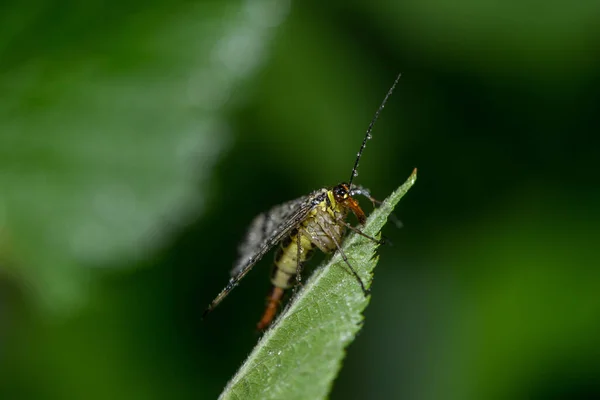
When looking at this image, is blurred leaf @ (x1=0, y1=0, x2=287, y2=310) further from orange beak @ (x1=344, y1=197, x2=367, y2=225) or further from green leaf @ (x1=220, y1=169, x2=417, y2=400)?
green leaf @ (x1=220, y1=169, x2=417, y2=400)

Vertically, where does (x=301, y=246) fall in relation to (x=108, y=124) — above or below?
above

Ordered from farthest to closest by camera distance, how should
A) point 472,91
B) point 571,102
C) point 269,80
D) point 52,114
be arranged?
point 269,80
point 472,91
point 571,102
point 52,114

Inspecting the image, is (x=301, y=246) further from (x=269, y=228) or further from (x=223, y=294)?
(x=223, y=294)

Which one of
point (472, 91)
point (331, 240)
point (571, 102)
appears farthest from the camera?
point (472, 91)

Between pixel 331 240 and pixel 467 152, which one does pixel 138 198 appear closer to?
pixel 331 240

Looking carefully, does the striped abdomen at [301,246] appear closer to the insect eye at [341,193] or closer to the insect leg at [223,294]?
the insect eye at [341,193]

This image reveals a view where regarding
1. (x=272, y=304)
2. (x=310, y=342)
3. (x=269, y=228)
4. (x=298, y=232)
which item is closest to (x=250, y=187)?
(x=269, y=228)

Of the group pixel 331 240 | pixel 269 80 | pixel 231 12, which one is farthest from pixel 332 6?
pixel 331 240
